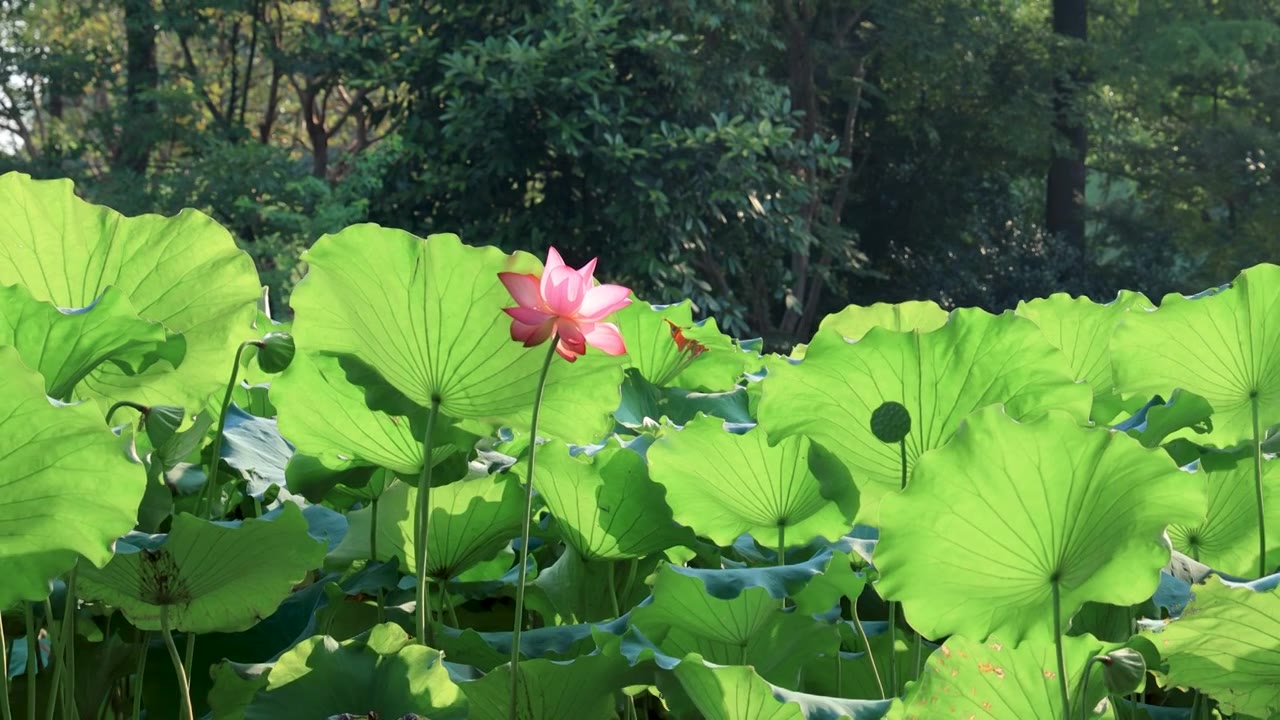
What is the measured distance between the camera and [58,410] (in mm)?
441

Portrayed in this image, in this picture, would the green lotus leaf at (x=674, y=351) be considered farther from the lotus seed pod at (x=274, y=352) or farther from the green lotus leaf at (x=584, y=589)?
the lotus seed pod at (x=274, y=352)

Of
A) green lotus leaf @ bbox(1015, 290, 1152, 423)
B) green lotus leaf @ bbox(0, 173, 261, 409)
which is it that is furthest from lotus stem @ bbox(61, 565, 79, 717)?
green lotus leaf @ bbox(1015, 290, 1152, 423)

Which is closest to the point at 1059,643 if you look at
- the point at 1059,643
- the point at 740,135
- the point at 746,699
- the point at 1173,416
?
the point at 1059,643

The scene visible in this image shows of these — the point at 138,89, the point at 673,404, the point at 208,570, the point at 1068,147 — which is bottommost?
the point at 1068,147

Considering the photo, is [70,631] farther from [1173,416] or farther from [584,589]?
[1173,416]

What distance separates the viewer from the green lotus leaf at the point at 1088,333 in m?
0.82

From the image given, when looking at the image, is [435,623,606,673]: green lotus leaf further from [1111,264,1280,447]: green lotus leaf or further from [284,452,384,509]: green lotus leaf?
[1111,264,1280,447]: green lotus leaf

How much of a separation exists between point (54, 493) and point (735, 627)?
28 centimetres

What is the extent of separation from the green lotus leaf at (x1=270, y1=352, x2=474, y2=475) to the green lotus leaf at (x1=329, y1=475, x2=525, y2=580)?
0.13ft

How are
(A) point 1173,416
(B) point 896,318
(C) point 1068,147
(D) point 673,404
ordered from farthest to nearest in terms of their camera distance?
(C) point 1068,147
(D) point 673,404
(B) point 896,318
(A) point 1173,416

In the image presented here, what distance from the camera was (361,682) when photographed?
529 millimetres

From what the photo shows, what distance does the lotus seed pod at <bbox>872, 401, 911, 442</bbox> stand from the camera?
1.91 ft

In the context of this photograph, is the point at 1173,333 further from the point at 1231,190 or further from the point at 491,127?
the point at 1231,190

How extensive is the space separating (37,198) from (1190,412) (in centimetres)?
56
